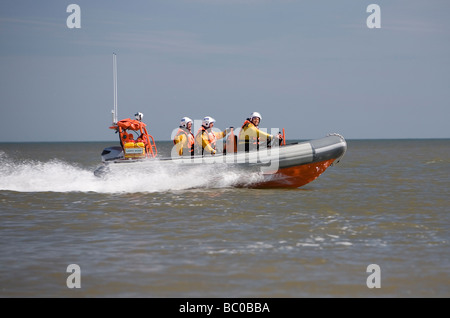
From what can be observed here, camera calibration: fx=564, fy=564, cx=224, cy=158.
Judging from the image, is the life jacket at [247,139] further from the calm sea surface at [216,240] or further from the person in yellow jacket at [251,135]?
the calm sea surface at [216,240]

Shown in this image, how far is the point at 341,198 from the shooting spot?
39.7 feet

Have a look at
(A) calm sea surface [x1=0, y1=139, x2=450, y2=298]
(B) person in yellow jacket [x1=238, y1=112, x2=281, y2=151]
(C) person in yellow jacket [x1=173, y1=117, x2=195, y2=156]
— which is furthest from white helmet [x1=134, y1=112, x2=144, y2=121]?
(B) person in yellow jacket [x1=238, y1=112, x2=281, y2=151]

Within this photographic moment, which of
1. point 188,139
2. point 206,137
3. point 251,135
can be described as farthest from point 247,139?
point 188,139

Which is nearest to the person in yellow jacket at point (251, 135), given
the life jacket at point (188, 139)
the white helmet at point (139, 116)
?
the life jacket at point (188, 139)

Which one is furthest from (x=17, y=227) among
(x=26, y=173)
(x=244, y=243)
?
(x=26, y=173)

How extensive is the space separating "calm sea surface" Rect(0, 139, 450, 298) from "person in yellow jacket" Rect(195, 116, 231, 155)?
0.50m

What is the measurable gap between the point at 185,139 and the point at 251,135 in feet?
4.73

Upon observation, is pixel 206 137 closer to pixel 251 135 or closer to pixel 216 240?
pixel 251 135

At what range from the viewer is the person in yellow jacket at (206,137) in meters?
12.3

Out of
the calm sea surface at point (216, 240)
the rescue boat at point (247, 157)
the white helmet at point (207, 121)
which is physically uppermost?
the white helmet at point (207, 121)

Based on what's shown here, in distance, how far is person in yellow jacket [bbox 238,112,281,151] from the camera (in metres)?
12.3

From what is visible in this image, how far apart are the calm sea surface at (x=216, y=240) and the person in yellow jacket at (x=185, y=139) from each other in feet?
1.57

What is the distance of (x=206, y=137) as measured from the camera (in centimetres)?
1238
